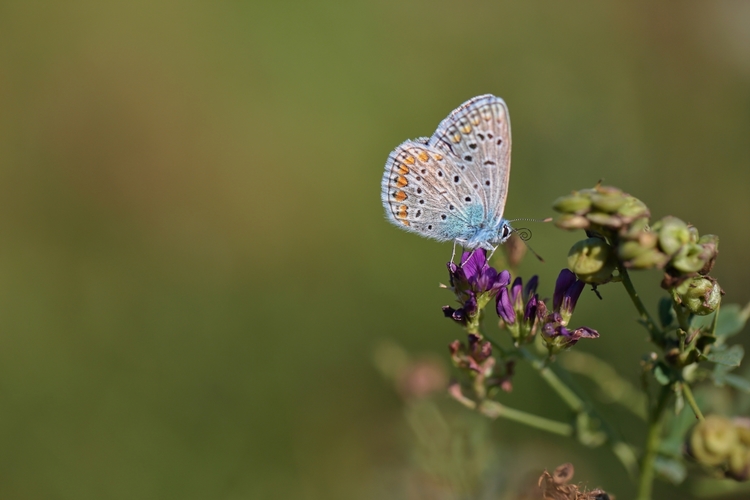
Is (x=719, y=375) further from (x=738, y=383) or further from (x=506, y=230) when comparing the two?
(x=506, y=230)

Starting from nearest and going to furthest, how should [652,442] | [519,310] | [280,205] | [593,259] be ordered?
1. [593,259]
2. [652,442]
3. [519,310]
4. [280,205]

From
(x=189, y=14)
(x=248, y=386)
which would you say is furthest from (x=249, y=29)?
(x=248, y=386)

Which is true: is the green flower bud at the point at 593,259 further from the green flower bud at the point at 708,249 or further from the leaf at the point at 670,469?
the leaf at the point at 670,469

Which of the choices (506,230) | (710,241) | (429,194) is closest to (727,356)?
(710,241)

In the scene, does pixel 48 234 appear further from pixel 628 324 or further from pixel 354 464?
pixel 628 324

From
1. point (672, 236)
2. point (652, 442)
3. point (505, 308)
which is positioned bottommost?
point (652, 442)

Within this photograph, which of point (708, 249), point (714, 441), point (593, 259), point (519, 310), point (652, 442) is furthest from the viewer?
point (519, 310)
